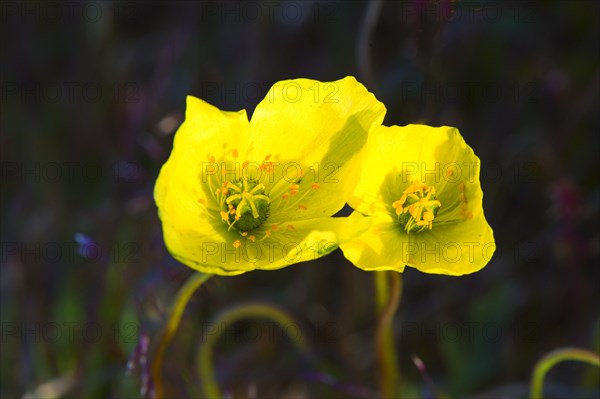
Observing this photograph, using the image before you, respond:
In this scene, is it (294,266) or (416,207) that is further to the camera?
(294,266)

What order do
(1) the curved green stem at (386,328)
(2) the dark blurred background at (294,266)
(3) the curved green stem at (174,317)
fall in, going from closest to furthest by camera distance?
(3) the curved green stem at (174,317) → (1) the curved green stem at (386,328) → (2) the dark blurred background at (294,266)

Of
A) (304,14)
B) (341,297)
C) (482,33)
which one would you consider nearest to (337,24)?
(304,14)

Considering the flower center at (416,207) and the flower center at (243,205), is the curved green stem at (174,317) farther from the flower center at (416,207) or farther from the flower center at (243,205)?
the flower center at (416,207)

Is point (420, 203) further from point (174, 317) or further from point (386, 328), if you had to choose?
point (174, 317)

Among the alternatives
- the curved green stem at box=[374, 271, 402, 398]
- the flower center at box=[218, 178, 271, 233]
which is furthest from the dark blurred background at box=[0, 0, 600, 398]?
the flower center at box=[218, 178, 271, 233]

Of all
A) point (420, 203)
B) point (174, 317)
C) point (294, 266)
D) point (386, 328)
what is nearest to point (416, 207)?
point (420, 203)

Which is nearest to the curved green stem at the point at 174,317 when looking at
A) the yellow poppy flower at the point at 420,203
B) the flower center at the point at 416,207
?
the yellow poppy flower at the point at 420,203
